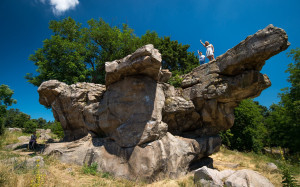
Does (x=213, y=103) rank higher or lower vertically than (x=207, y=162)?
higher

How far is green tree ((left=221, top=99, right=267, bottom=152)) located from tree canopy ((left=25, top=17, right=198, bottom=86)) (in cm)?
942

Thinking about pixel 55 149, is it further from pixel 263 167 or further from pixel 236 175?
pixel 263 167

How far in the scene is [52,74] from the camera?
48.3 feet

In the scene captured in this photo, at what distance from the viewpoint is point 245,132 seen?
20031 millimetres

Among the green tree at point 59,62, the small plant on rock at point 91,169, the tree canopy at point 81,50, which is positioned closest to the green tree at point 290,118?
the tree canopy at point 81,50

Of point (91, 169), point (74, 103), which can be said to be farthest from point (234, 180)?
point (74, 103)

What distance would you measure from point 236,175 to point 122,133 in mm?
5035

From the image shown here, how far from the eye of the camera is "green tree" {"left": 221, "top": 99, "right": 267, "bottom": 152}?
782 inches

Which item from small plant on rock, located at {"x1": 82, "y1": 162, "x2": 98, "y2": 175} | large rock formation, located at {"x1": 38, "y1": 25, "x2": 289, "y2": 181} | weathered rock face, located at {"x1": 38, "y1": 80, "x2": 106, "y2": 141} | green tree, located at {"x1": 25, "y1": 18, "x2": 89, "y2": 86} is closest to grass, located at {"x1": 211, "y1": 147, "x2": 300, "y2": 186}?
large rock formation, located at {"x1": 38, "y1": 25, "x2": 289, "y2": 181}

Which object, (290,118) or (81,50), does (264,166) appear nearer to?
(290,118)

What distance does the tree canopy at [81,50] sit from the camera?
14.9 meters

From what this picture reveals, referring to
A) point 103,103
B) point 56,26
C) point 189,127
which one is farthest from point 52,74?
point 189,127

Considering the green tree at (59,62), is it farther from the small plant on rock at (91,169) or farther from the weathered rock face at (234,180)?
the weathered rock face at (234,180)

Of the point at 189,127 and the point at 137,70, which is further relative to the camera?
the point at 189,127
